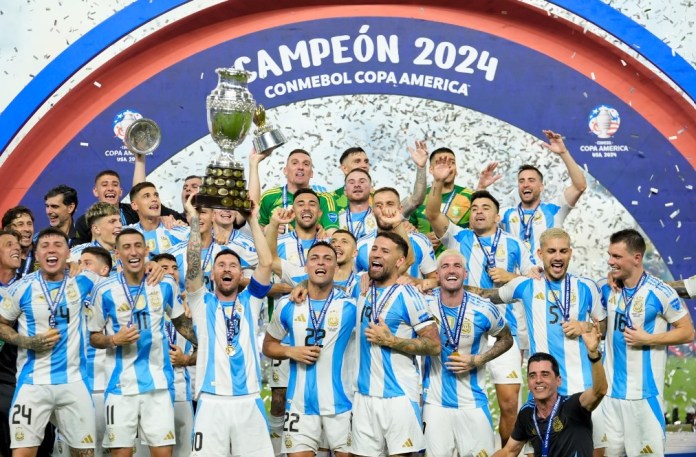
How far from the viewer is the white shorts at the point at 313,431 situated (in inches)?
342

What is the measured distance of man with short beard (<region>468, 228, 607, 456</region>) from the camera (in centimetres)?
902

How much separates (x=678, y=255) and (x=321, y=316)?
158 inches

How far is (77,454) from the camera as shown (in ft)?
29.5

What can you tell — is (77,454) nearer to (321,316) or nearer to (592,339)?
(321,316)

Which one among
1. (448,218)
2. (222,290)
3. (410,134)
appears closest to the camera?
(222,290)

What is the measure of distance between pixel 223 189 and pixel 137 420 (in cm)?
218

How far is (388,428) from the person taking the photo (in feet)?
28.2

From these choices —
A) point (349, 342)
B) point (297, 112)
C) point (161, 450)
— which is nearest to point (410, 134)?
point (297, 112)

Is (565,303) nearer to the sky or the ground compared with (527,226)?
nearer to the ground

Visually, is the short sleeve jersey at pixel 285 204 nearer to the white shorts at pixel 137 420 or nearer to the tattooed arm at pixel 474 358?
the tattooed arm at pixel 474 358

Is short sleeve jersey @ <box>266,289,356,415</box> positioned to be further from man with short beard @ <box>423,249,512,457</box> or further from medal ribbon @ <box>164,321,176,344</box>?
medal ribbon @ <box>164,321,176,344</box>

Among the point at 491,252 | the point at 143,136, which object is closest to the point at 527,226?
the point at 491,252

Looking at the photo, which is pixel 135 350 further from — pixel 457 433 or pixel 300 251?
pixel 457 433

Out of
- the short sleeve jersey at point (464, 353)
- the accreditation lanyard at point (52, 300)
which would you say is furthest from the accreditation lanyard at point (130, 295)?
the short sleeve jersey at point (464, 353)
